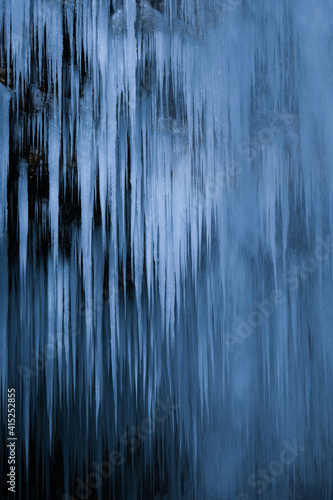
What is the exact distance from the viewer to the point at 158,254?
3.49m

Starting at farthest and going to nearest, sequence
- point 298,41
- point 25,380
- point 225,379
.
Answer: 1. point 298,41
2. point 225,379
3. point 25,380

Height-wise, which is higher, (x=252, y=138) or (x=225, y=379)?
(x=252, y=138)

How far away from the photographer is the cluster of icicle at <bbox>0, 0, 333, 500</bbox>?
131 inches

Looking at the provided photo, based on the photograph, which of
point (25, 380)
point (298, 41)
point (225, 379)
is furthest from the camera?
point (298, 41)

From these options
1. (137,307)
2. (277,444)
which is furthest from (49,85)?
Answer: (277,444)

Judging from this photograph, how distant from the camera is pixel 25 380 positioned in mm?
3258

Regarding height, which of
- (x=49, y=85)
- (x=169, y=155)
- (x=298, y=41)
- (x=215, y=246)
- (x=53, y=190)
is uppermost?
(x=298, y=41)

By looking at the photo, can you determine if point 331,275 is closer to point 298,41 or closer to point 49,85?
point 298,41

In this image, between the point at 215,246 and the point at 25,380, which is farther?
the point at 215,246

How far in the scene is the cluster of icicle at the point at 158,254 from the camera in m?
3.34

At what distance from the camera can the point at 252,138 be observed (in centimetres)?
368

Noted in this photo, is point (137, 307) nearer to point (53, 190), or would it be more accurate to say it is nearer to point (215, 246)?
point (215, 246)

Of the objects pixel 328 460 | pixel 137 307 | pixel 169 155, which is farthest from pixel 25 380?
pixel 328 460

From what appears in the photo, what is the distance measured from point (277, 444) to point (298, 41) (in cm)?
275
